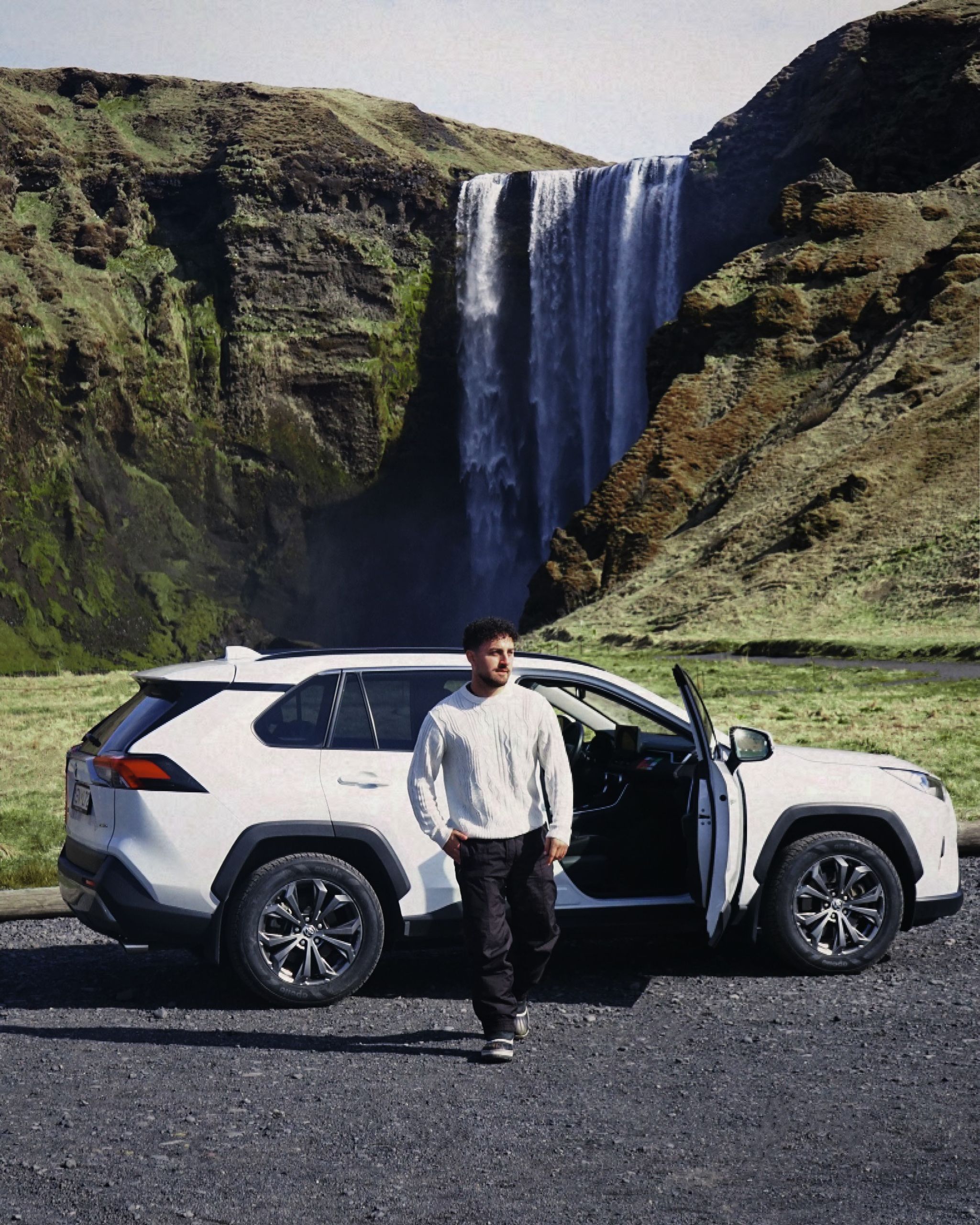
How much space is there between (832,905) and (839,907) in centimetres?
4

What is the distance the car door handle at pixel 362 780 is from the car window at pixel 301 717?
0.70 ft

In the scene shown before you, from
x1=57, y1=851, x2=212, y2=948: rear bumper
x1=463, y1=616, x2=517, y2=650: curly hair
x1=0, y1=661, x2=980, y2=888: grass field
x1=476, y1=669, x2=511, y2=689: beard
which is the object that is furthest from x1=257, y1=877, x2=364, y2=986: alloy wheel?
x1=0, y1=661, x2=980, y2=888: grass field

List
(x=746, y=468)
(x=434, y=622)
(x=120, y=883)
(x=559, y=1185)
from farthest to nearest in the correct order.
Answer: (x=434, y=622) < (x=746, y=468) < (x=120, y=883) < (x=559, y=1185)

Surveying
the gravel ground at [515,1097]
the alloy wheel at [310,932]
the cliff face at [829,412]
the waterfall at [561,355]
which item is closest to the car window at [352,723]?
the alloy wheel at [310,932]

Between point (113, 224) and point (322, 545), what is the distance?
26286mm

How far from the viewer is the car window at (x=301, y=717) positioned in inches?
262

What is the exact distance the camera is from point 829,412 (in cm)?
5622

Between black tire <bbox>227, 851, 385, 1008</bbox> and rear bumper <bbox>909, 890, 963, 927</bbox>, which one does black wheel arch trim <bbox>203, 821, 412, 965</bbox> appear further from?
rear bumper <bbox>909, 890, 963, 927</bbox>

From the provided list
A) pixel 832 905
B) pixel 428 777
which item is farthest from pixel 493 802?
pixel 832 905

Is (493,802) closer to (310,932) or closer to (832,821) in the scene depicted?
(310,932)

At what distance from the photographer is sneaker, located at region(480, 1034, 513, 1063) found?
18.4 ft

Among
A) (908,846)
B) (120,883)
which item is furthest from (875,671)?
(120,883)

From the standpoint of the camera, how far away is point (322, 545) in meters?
84.8

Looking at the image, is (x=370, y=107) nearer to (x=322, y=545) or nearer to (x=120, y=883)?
(x=322, y=545)
